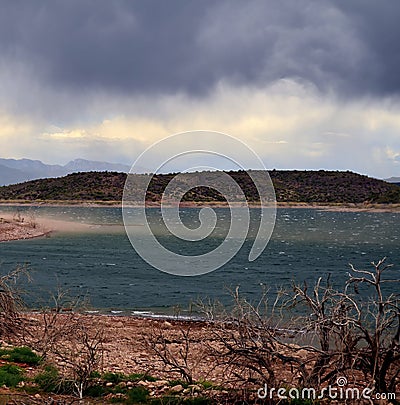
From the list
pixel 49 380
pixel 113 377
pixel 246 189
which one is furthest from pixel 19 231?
pixel 246 189

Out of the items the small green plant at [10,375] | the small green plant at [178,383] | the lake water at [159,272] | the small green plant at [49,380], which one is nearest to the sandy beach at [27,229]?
the lake water at [159,272]

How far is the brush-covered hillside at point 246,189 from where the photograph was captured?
107562 millimetres

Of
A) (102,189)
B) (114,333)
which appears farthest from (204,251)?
(102,189)

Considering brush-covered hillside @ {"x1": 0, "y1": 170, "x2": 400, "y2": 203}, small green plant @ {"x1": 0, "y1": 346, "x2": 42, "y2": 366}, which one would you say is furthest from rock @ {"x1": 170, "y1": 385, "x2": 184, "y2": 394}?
brush-covered hillside @ {"x1": 0, "y1": 170, "x2": 400, "y2": 203}

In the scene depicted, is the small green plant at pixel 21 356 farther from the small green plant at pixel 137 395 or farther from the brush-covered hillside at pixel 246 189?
the brush-covered hillside at pixel 246 189

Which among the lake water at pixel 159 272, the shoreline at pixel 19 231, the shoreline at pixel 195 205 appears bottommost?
the lake water at pixel 159 272

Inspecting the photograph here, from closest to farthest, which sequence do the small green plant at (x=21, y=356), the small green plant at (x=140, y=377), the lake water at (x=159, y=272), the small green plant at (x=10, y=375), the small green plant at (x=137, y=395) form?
the small green plant at (x=137, y=395)
the small green plant at (x=10, y=375)
the small green plant at (x=140, y=377)
the small green plant at (x=21, y=356)
the lake water at (x=159, y=272)

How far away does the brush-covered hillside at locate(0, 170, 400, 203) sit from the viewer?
108 m

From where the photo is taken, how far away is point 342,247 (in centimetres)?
4038

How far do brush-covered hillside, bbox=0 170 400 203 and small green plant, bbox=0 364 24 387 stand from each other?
3630 inches

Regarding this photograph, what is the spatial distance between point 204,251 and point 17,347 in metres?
28.3

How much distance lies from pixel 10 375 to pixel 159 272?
63.1ft

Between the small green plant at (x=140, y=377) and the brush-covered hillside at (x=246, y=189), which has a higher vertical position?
the brush-covered hillside at (x=246, y=189)

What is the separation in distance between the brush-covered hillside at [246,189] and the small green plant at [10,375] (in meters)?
92.2
